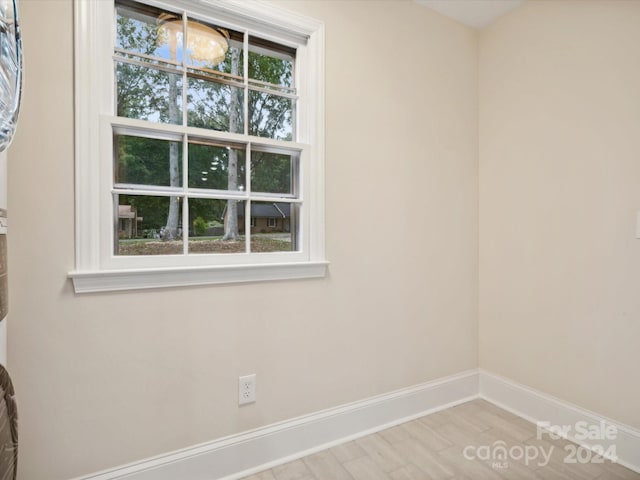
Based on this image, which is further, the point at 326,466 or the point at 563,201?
the point at 563,201

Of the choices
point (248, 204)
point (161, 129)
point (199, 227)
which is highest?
point (161, 129)

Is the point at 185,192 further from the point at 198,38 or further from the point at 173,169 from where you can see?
the point at 198,38

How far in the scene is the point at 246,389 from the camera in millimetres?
1626

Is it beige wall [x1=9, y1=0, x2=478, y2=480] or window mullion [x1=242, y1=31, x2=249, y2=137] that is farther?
window mullion [x1=242, y1=31, x2=249, y2=137]

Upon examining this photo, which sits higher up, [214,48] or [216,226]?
[214,48]

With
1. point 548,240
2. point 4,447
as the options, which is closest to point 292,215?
point 4,447

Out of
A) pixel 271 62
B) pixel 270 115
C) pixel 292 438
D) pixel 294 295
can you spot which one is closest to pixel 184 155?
pixel 270 115

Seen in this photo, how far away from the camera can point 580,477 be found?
1.56 m

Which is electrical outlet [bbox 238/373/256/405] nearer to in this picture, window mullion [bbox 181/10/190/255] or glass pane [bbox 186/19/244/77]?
window mullion [bbox 181/10/190/255]

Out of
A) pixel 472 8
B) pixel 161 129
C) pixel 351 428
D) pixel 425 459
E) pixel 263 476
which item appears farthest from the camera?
pixel 472 8

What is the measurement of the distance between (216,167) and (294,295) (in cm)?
74

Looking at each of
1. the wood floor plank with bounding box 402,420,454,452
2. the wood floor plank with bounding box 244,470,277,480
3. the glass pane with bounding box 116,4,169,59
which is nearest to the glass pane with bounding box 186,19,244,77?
the glass pane with bounding box 116,4,169,59

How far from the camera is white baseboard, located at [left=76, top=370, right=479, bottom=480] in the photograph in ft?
4.80

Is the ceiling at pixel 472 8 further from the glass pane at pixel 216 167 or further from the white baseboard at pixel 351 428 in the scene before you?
the white baseboard at pixel 351 428
